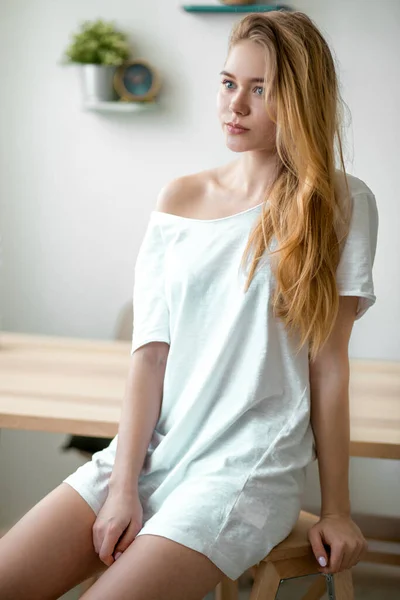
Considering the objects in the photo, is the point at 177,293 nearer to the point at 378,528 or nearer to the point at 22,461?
the point at 378,528

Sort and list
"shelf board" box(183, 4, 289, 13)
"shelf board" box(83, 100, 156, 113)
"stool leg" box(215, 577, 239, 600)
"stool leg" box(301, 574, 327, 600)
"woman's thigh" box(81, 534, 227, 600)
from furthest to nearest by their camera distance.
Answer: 1. "shelf board" box(83, 100, 156, 113)
2. "shelf board" box(183, 4, 289, 13)
3. "stool leg" box(215, 577, 239, 600)
4. "stool leg" box(301, 574, 327, 600)
5. "woman's thigh" box(81, 534, 227, 600)

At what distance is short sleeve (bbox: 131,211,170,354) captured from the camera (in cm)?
136

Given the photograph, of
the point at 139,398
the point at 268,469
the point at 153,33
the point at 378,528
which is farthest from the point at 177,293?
the point at 153,33

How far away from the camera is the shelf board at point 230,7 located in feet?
8.98

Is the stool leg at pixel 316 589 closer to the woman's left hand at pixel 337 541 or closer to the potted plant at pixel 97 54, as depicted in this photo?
the woman's left hand at pixel 337 541

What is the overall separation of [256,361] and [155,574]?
1.22ft

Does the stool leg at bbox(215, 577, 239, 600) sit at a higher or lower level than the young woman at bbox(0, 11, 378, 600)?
lower

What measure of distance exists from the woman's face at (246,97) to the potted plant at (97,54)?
64.3 inches

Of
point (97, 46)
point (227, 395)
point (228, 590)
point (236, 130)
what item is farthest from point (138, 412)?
point (97, 46)

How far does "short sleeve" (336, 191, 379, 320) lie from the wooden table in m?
0.38

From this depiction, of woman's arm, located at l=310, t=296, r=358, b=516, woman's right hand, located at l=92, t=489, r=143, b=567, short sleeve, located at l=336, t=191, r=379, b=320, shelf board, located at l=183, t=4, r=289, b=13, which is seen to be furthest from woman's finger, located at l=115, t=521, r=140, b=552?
shelf board, located at l=183, t=4, r=289, b=13

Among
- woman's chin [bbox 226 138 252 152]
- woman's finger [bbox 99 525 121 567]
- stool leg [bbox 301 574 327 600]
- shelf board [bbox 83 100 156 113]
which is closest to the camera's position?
woman's finger [bbox 99 525 121 567]

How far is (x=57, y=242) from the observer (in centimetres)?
313

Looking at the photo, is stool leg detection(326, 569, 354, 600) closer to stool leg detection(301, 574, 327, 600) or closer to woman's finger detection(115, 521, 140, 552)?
stool leg detection(301, 574, 327, 600)
